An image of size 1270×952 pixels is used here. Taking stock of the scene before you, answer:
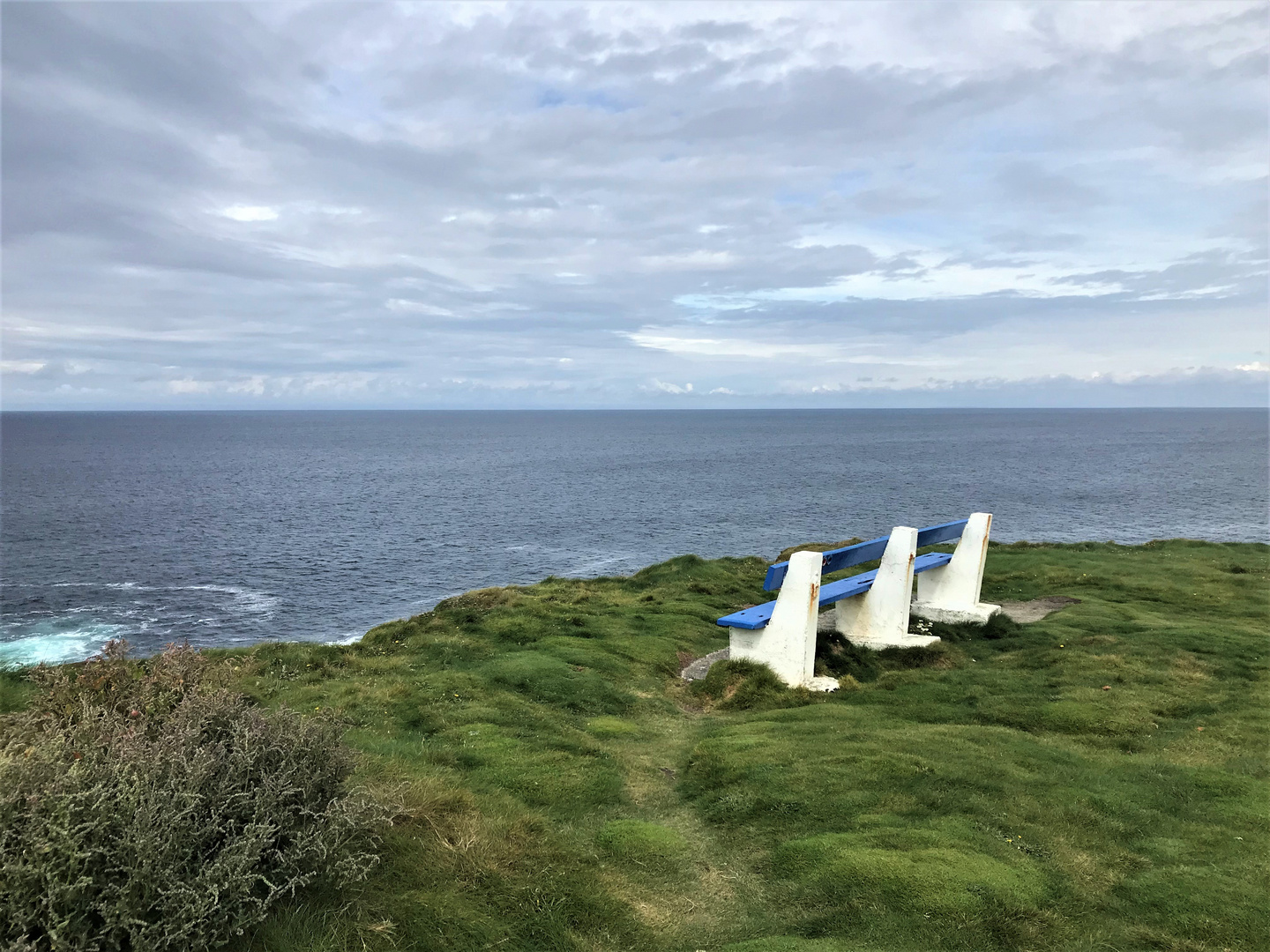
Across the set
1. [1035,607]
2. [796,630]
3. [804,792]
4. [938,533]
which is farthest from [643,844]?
Result: [1035,607]

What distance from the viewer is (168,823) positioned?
535 cm

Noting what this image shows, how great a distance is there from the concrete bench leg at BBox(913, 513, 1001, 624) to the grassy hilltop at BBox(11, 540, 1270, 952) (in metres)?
1.14

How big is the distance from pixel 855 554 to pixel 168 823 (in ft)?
49.8

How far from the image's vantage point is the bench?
48.6 ft

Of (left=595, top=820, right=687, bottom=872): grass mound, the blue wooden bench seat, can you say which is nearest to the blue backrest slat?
the blue wooden bench seat

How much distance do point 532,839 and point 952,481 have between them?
3931 inches

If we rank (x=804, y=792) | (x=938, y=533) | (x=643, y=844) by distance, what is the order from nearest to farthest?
(x=643, y=844) < (x=804, y=792) < (x=938, y=533)

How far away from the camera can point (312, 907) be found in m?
6.10

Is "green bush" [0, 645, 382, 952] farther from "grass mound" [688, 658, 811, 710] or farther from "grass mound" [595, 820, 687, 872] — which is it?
"grass mound" [688, 658, 811, 710]

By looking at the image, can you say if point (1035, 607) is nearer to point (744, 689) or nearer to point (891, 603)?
point (891, 603)

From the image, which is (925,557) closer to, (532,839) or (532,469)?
(532,839)

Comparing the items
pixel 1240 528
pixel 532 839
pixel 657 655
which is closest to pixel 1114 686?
pixel 657 655

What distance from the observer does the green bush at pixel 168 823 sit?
16.1 ft

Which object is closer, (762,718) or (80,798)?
(80,798)
